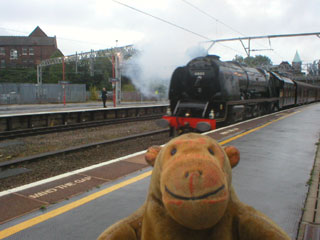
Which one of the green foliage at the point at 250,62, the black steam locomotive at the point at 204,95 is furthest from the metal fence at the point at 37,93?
the black steam locomotive at the point at 204,95

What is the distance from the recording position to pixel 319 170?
5.64m

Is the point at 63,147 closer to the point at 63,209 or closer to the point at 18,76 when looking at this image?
the point at 63,209

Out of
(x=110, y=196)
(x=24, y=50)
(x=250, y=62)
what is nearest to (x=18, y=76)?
(x=24, y=50)

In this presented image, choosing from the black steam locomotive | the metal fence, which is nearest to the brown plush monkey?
the black steam locomotive

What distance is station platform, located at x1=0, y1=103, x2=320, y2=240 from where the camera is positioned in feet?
10.9

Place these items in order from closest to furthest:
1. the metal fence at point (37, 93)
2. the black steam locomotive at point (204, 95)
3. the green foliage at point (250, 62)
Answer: the black steam locomotive at point (204, 95), the green foliage at point (250, 62), the metal fence at point (37, 93)

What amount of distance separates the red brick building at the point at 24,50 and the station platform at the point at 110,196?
7434cm

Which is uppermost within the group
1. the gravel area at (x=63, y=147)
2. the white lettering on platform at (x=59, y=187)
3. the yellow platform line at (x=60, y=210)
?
the white lettering on platform at (x=59, y=187)

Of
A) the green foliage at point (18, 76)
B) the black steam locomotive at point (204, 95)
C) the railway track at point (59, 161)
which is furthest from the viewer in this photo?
the green foliage at point (18, 76)

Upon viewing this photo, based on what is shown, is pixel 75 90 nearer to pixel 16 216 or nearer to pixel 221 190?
pixel 16 216

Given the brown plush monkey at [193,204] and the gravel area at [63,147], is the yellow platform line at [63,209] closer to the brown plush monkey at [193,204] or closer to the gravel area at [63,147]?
the brown plush monkey at [193,204]

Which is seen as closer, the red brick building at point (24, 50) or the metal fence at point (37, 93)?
the metal fence at point (37, 93)

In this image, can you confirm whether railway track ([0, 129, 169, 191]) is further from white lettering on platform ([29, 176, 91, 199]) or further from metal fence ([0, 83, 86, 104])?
metal fence ([0, 83, 86, 104])

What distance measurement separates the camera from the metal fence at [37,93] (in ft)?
101
